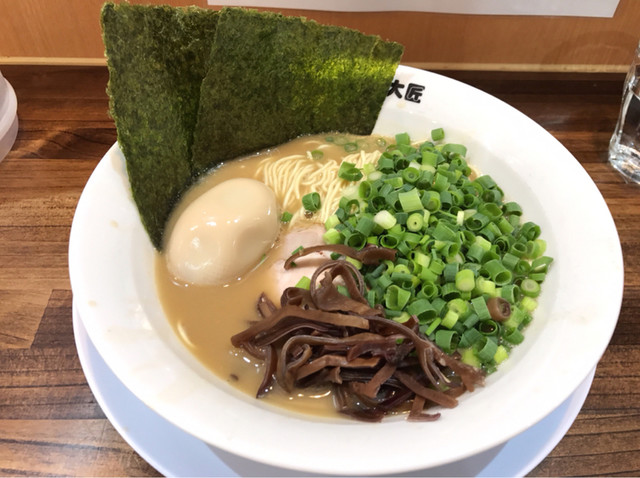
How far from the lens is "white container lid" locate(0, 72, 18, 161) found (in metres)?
2.04

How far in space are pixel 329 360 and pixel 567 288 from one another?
697 mm

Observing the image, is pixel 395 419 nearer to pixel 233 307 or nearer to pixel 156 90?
pixel 233 307

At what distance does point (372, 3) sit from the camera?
2.20 meters

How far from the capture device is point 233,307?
1.49 m

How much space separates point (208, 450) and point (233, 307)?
16.7 inches

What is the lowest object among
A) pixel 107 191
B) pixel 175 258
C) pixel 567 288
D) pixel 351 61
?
pixel 175 258

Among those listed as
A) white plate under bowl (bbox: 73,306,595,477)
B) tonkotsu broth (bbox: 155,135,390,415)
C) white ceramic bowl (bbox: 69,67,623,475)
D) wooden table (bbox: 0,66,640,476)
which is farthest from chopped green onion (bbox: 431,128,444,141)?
white plate under bowl (bbox: 73,306,595,477)

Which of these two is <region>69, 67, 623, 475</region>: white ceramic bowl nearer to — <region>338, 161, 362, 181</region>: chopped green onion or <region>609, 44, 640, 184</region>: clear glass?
<region>338, 161, 362, 181</region>: chopped green onion

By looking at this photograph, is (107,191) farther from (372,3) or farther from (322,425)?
(372,3)

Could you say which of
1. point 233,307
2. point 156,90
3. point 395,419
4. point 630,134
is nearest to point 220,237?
point 233,307

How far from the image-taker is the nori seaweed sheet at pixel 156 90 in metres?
1.38

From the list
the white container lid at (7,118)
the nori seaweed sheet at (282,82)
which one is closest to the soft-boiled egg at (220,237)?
the nori seaweed sheet at (282,82)

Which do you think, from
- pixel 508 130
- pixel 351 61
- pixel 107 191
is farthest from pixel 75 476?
pixel 508 130

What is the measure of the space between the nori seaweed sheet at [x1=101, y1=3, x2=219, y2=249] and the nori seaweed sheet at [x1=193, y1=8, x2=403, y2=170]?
57 millimetres
